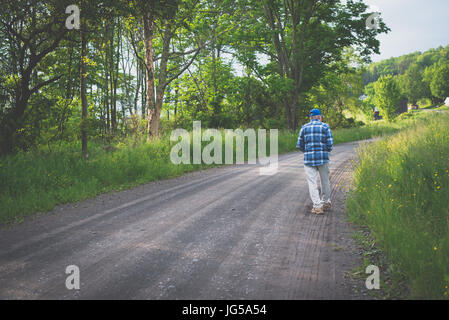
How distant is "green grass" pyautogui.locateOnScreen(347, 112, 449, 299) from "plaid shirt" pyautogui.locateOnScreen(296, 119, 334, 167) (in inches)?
42.2

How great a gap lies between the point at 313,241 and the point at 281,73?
70.4 ft

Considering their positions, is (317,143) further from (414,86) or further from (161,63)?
(414,86)

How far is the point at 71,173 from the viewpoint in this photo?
8531mm

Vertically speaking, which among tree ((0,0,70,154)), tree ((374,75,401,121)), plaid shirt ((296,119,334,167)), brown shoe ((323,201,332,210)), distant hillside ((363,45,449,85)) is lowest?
brown shoe ((323,201,332,210))

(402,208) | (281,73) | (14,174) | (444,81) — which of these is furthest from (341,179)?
(444,81)

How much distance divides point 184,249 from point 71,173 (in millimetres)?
6059

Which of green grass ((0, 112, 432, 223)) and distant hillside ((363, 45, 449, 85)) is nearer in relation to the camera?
green grass ((0, 112, 432, 223))

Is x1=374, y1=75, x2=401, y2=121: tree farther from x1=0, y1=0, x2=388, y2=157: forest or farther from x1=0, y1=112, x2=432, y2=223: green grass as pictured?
x1=0, y1=112, x2=432, y2=223: green grass

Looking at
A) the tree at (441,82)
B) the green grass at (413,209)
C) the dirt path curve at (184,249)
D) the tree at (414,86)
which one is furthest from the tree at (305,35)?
the tree at (414,86)

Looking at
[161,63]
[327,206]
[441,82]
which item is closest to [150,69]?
[161,63]

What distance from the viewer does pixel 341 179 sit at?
8.42m

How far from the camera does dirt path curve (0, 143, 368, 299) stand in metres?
3.12

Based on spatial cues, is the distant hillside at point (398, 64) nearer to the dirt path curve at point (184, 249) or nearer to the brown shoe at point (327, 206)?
the brown shoe at point (327, 206)

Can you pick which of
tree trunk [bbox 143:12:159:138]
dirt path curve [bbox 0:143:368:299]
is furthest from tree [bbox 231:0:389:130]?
dirt path curve [bbox 0:143:368:299]
